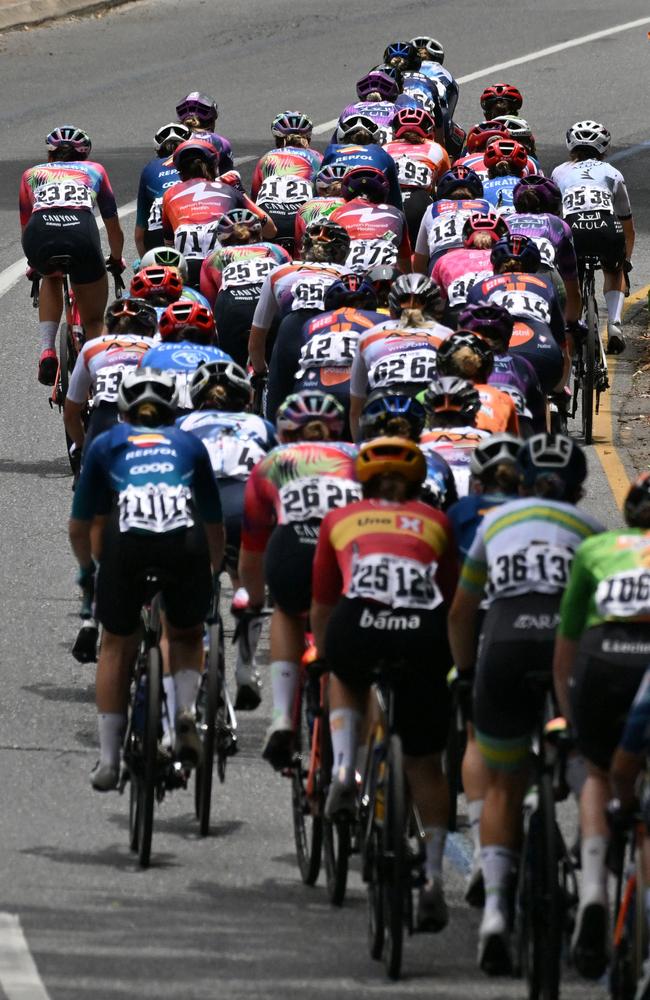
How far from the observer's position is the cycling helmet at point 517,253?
46.1ft

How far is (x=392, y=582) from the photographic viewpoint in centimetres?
856

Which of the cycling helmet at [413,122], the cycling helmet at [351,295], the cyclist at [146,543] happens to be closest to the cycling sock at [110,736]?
the cyclist at [146,543]

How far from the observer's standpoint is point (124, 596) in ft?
31.9

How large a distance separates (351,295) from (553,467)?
508cm

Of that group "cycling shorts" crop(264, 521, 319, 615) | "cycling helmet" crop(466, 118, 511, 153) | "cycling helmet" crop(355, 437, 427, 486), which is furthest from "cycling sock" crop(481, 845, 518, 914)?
"cycling helmet" crop(466, 118, 511, 153)

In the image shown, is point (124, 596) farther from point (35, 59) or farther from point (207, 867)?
point (35, 59)

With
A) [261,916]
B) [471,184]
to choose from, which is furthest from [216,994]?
[471,184]

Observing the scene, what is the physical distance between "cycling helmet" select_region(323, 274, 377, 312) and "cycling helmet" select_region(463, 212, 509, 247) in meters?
1.71

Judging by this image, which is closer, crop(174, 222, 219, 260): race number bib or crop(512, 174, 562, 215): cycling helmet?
crop(512, 174, 562, 215): cycling helmet

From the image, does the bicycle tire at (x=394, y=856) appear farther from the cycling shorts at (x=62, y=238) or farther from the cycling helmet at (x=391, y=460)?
the cycling shorts at (x=62, y=238)

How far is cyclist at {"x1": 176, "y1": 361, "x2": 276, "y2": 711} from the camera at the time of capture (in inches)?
435

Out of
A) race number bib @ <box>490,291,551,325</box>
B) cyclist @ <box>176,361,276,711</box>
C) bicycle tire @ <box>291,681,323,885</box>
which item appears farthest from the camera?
race number bib @ <box>490,291,551,325</box>

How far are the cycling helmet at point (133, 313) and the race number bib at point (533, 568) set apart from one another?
5353 mm

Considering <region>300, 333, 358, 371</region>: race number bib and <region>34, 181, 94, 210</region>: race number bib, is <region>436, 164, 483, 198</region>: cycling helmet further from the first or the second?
<region>300, 333, 358, 371</region>: race number bib
